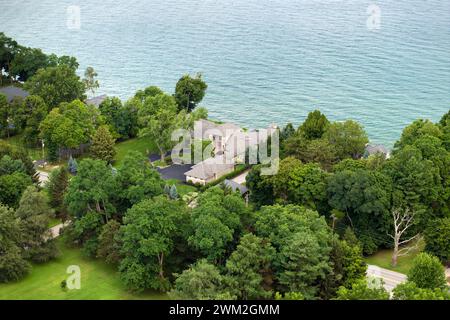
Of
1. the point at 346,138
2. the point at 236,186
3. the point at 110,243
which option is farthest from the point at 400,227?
the point at 110,243

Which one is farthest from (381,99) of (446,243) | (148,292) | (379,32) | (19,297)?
(19,297)

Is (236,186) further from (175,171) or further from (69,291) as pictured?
(69,291)

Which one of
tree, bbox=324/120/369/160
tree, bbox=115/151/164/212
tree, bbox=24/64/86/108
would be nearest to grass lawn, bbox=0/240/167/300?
tree, bbox=115/151/164/212

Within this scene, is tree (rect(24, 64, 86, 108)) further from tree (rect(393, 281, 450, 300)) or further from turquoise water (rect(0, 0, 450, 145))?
tree (rect(393, 281, 450, 300))

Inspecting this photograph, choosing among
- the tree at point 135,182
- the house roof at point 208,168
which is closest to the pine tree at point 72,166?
the house roof at point 208,168

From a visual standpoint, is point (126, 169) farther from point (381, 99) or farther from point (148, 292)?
point (381, 99)

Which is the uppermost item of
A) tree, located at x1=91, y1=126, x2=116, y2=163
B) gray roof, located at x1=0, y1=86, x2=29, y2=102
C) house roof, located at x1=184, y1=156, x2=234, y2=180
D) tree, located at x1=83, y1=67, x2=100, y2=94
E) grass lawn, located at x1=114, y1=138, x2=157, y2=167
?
tree, located at x1=83, y1=67, x2=100, y2=94
